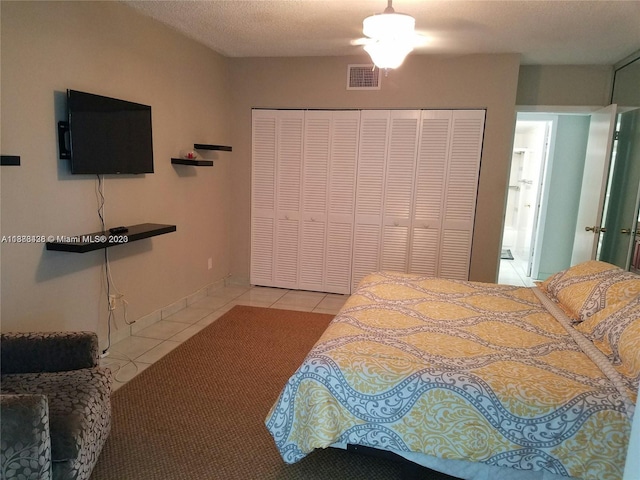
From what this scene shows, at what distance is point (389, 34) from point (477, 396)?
1915 mm

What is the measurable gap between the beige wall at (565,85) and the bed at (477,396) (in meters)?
2.69

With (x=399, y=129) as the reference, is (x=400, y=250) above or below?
below

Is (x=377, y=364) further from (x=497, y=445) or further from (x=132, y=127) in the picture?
(x=132, y=127)

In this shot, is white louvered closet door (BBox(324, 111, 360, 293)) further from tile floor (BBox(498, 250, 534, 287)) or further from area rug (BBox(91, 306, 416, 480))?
tile floor (BBox(498, 250, 534, 287))

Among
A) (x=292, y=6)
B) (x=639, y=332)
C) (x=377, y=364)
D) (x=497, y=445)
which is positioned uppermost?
(x=292, y=6)

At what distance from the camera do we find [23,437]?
4.65ft

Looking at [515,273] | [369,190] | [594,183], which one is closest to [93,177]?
[369,190]

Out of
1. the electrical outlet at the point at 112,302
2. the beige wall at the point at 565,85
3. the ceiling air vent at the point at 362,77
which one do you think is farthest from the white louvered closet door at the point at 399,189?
the electrical outlet at the point at 112,302

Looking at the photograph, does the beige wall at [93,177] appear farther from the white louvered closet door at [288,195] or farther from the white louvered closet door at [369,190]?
the white louvered closet door at [369,190]

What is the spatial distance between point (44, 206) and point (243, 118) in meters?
2.53

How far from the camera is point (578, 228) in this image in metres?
4.17

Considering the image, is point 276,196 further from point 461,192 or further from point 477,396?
point 477,396

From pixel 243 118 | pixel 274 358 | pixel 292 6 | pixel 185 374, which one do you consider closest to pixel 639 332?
pixel 274 358

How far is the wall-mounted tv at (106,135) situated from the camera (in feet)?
8.35
